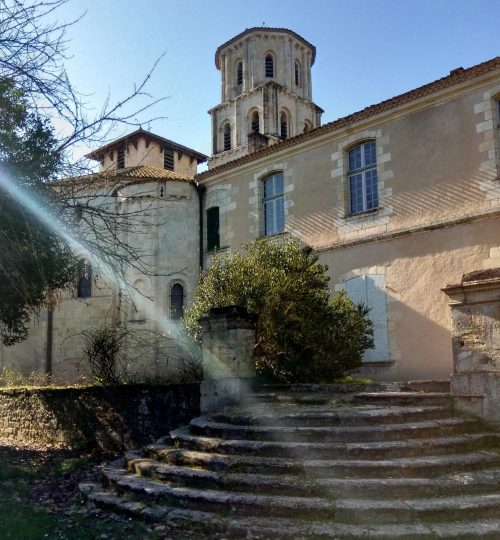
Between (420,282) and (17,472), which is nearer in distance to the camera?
(17,472)

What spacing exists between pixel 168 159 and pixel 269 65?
11.0m

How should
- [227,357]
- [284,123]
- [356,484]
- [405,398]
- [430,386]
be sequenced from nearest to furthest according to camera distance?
[356,484] → [405,398] → [430,386] → [227,357] → [284,123]

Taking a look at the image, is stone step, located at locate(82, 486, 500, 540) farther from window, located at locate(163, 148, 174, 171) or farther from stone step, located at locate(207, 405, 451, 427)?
window, located at locate(163, 148, 174, 171)

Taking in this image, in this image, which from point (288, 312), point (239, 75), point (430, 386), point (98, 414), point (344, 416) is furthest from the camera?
point (239, 75)

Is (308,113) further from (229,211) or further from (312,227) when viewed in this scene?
(312,227)

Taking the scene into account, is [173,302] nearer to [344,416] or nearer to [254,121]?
[344,416]

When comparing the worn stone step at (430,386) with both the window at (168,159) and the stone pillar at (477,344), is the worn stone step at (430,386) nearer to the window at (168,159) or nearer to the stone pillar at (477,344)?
the stone pillar at (477,344)

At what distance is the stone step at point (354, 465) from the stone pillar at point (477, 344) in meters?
0.82

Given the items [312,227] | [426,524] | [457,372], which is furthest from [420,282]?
[426,524]

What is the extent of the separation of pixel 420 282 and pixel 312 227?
352 cm

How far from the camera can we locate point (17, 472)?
8508 mm

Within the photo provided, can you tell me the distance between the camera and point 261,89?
3073 centimetres

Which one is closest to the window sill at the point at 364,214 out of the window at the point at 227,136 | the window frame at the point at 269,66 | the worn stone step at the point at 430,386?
the worn stone step at the point at 430,386

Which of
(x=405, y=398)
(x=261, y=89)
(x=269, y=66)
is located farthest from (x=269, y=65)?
(x=405, y=398)
